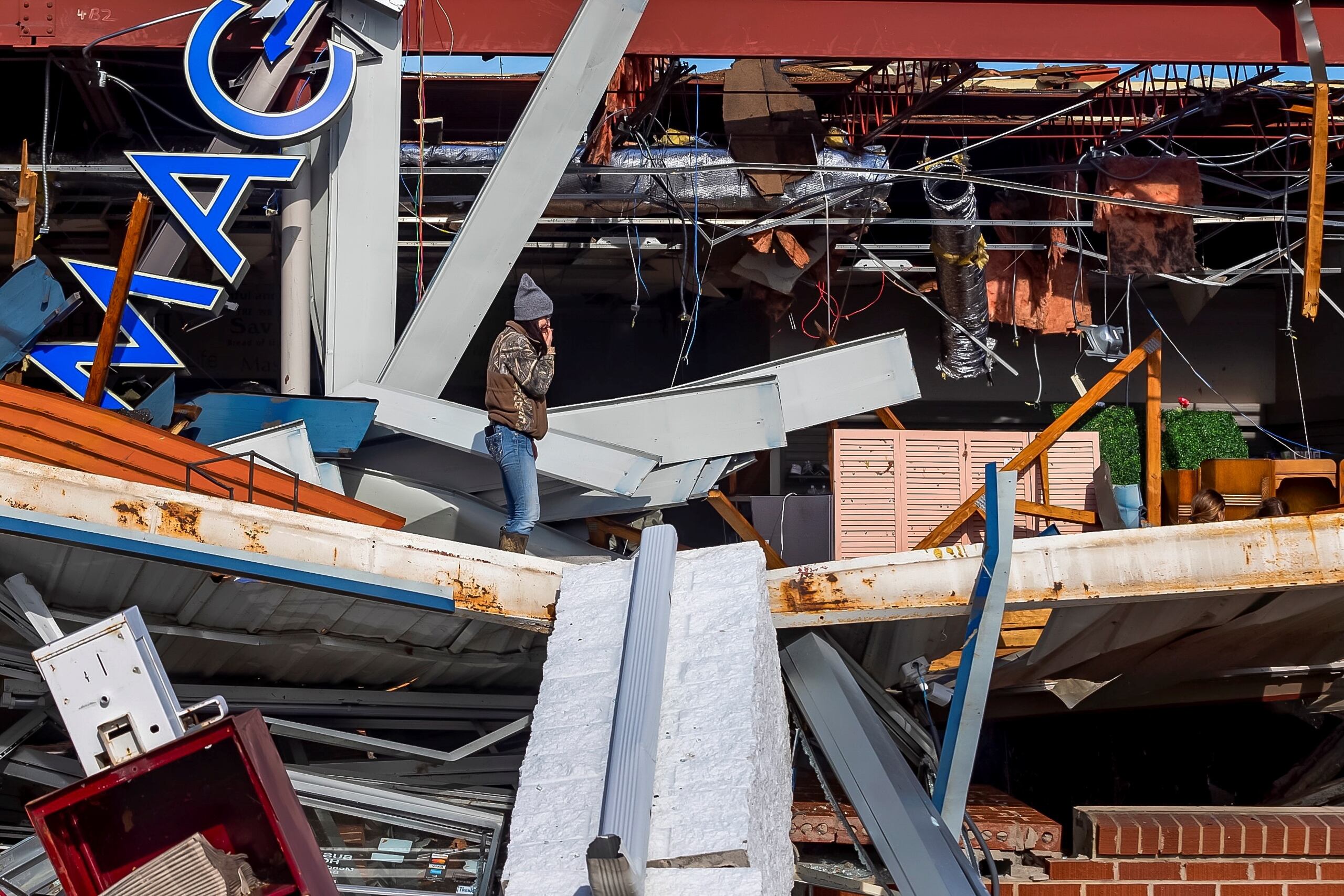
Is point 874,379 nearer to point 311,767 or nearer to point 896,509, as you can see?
point 896,509

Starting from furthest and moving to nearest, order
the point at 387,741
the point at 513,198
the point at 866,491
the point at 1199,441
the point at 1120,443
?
1. the point at 1199,441
2. the point at 1120,443
3. the point at 866,491
4. the point at 513,198
5. the point at 387,741

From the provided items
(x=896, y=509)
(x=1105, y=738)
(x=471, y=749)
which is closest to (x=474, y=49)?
(x=896, y=509)

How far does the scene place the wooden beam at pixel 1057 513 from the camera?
7352 mm

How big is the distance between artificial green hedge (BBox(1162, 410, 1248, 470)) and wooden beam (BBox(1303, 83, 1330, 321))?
201 centimetres

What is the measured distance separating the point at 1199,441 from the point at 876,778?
5.98 m

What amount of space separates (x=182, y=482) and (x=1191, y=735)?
6.85m

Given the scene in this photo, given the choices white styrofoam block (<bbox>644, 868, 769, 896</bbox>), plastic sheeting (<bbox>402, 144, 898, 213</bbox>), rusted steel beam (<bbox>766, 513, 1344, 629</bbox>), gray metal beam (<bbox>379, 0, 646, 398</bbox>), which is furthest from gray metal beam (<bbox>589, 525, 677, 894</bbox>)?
plastic sheeting (<bbox>402, 144, 898, 213</bbox>)

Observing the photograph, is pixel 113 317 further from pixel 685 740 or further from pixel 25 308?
pixel 685 740

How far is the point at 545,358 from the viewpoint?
6.29 meters

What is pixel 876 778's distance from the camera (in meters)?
4.66

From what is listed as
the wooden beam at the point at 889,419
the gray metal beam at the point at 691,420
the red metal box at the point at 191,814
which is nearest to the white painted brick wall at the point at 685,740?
the red metal box at the point at 191,814

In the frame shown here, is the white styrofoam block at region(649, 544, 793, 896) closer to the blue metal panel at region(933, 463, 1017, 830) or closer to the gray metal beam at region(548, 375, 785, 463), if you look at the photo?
the blue metal panel at region(933, 463, 1017, 830)

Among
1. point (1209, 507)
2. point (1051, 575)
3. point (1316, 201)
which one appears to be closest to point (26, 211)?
point (1051, 575)

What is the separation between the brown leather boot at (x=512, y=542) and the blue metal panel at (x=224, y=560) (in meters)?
1.41
